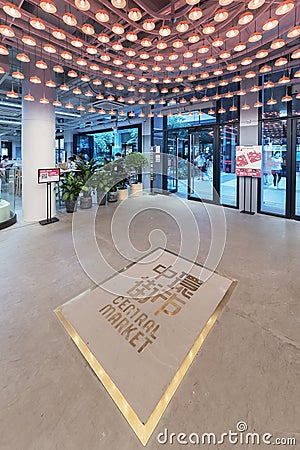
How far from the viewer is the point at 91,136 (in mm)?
17562

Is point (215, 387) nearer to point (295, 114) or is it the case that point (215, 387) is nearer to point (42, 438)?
point (42, 438)

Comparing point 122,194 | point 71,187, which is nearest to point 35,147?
point 71,187

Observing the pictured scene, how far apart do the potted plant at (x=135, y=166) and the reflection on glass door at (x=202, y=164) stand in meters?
1.97

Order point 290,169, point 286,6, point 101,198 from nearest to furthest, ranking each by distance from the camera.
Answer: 1. point 286,6
2. point 290,169
3. point 101,198

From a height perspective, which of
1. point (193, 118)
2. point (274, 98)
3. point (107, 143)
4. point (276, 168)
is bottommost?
point (276, 168)

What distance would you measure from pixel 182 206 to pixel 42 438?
771 centimetres

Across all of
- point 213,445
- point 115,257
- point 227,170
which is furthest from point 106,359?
point 227,170

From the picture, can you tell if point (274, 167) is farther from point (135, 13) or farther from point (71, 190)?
point (71, 190)

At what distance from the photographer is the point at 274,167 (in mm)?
7461

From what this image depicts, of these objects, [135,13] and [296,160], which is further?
[296,160]

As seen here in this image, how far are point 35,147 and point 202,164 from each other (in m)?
5.94

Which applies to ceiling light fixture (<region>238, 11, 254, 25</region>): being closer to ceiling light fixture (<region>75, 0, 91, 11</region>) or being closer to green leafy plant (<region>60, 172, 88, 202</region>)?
ceiling light fixture (<region>75, 0, 91, 11</region>)

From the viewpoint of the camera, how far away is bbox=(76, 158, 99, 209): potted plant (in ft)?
A: 27.7

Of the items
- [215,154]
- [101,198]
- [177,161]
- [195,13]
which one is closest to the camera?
[195,13]
